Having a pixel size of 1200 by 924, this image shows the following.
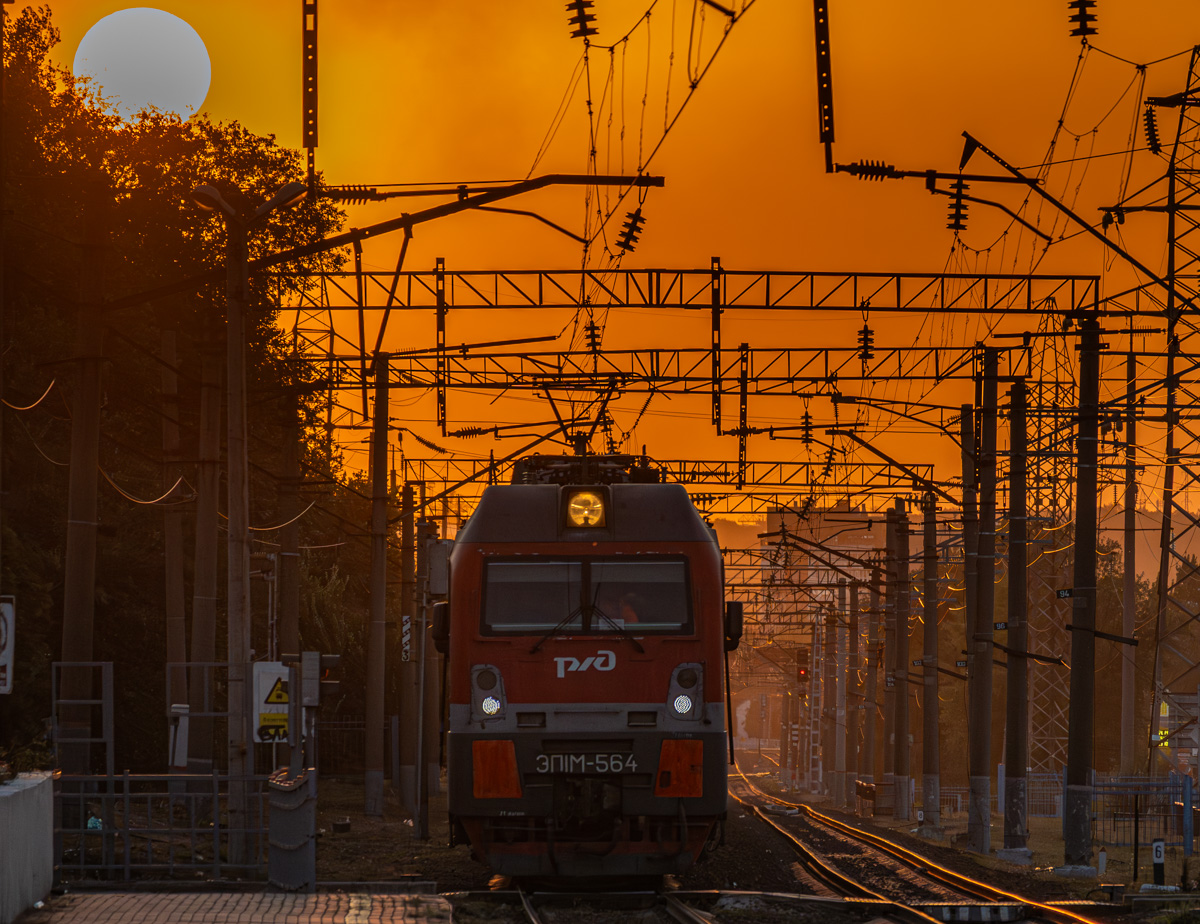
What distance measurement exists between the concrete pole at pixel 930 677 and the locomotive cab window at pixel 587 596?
2071 centimetres

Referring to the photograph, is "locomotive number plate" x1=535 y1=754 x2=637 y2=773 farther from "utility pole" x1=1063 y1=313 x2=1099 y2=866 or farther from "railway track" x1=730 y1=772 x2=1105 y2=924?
"utility pole" x1=1063 y1=313 x2=1099 y2=866

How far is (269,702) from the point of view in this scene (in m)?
18.1

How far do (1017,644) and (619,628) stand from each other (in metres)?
12.6

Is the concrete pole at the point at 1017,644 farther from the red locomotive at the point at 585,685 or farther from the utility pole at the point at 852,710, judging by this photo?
the utility pole at the point at 852,710

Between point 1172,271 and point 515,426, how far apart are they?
13.1 m

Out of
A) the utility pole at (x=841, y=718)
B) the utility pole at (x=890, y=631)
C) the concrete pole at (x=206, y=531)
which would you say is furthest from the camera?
the utility pole at (x=841, y=718)

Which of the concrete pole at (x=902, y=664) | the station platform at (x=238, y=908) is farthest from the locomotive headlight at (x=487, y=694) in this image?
the concrete pole at (x=902, y=664)

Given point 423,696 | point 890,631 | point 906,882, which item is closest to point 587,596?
point 906,882

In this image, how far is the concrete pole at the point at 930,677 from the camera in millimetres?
36125

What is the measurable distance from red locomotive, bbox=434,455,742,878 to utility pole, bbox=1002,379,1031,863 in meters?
11.3

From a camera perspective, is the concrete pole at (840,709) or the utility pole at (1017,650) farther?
the concrete pole at (840,709)

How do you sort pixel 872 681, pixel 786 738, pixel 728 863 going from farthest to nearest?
pixel 786 738, pixel 872 681, pixel 728 863

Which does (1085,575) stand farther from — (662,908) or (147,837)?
(147,837)

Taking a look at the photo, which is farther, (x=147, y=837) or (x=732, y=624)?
(x=147, y=837)
